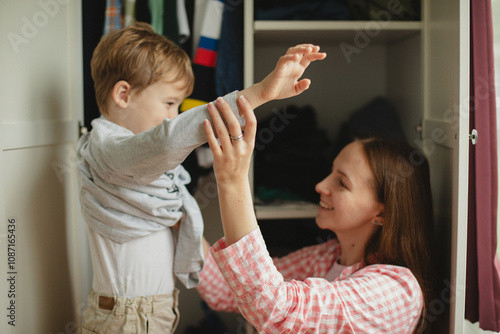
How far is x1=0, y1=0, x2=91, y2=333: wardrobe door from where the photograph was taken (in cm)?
106

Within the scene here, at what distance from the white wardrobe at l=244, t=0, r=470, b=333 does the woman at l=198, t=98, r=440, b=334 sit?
0.08m

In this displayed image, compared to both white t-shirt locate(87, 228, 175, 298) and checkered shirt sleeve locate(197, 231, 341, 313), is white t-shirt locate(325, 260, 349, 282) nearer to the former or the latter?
checkered shirt sleeve locate(197, 231, 341, 313)

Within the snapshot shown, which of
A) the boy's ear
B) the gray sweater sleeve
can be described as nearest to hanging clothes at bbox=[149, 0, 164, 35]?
the boy's ear

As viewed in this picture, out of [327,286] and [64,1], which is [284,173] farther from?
[64,1]

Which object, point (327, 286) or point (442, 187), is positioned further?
point (442, 187)

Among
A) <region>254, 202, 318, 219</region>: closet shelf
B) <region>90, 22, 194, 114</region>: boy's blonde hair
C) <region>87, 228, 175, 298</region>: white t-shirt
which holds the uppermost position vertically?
<region>90, 22, 194, 114</region>: boy's blonde hair

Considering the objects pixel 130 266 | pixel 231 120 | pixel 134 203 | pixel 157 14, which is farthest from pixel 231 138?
pixel 157 14

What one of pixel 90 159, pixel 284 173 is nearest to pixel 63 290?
pixel 90 159

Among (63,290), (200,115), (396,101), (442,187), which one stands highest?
(396,101)

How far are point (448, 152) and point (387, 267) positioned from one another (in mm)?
328

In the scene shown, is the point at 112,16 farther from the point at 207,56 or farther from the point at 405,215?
the point at 405,215

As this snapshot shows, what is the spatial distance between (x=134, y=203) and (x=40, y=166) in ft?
0.99

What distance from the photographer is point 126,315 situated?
3.77 feet

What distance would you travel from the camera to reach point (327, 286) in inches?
43.4
